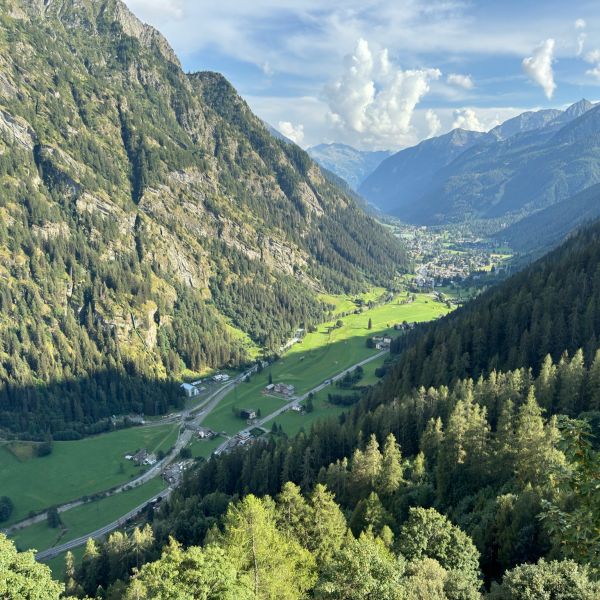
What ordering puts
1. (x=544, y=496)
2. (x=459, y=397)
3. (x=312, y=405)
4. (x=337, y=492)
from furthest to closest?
(x=312, y=405) → (x=459, y=397) → (x=337, y=492) → (x=544, y=496)

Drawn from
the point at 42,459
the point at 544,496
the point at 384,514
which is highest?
the point at 544,496

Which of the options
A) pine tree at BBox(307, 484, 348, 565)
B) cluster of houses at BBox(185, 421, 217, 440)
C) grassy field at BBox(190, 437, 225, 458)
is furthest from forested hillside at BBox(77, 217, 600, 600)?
cluster of houses at BBox(185, 421, 217, 440)

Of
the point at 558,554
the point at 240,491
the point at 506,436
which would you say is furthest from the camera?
the point at 240,491

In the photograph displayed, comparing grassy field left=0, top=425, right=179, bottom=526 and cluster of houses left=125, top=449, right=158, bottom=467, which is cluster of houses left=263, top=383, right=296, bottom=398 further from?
cluster of houses left=125, top=449, right=158, bottom=467

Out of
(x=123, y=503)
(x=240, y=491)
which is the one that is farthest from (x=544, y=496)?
(x=123, y=503)

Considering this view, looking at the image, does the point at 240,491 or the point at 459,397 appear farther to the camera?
the point at 240,491

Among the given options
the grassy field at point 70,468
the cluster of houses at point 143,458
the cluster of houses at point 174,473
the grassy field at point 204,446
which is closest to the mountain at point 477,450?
the cluster of houses at point 174,473

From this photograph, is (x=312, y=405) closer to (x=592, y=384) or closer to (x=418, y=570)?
(x=592, y=384)

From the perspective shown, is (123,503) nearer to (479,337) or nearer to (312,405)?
(312,405)

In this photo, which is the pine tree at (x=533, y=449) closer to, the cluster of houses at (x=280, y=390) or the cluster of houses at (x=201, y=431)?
the cluster of houses at (x=201, y=431)

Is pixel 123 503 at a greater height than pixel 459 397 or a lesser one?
lesser
